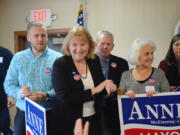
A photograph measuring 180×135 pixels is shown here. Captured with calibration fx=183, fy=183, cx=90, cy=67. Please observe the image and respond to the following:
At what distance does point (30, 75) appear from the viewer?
165 cm

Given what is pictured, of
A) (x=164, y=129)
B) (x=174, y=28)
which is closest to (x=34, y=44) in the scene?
(x=164, y=129)

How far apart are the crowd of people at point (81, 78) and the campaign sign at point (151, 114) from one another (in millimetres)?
60

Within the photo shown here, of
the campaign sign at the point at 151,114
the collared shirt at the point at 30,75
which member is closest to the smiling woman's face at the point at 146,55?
the campaign sign at the point at 151,114

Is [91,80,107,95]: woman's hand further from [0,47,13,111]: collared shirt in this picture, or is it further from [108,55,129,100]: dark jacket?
[0,47,13,111]: collared shirt

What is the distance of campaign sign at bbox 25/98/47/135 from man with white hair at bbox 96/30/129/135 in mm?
735

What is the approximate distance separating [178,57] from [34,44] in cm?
152

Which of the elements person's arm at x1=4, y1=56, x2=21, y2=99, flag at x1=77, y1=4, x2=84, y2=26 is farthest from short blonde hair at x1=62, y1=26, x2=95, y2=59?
flag at x1=77, y1=4, x2=84, y2=26

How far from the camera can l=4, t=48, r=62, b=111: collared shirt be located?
165 centimetres

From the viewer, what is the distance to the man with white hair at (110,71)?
1831mm

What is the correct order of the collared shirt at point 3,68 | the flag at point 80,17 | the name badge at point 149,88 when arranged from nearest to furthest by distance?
the name badge at point 149,88 < the collared shirt at point 3,68 < the flag at point 80,17

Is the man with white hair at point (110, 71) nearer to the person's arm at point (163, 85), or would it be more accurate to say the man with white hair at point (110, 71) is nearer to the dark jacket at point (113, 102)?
the dark jacket at point (113, 102)

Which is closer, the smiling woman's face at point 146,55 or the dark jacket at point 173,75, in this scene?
the smiling woman's face at point 146,55

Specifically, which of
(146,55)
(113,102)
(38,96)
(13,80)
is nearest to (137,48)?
(146,55)

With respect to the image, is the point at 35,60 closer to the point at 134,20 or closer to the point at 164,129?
the point at 164,129
